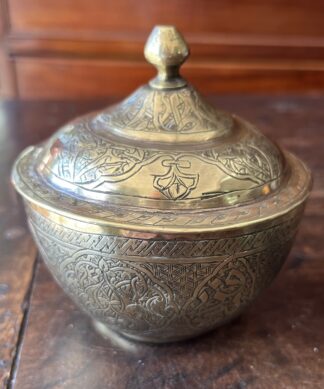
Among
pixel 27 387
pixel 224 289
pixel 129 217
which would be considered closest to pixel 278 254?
pixel 224 289

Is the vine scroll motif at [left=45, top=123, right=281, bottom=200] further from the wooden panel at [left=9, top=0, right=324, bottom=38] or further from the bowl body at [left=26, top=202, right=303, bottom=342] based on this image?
the wooden panel at [left=9, top=0, right=324, bottom=38]

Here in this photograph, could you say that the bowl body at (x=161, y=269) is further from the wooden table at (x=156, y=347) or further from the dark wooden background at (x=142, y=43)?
the dark wooden background at (x=142, y=43)

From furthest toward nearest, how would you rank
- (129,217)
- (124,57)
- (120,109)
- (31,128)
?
(124,57) < (31,128) < (120,109) < (129,217)

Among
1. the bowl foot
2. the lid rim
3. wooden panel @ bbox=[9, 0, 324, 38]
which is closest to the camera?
the lid rim

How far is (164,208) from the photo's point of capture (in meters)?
0.54

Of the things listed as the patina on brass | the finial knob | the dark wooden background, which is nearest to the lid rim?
the patina on brass

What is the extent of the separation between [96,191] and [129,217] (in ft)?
0.18

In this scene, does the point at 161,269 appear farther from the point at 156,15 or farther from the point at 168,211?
the point at 156,15

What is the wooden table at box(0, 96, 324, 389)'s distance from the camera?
606 mm

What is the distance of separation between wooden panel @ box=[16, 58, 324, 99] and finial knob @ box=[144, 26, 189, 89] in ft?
5.16

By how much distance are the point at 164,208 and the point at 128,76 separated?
1728mm

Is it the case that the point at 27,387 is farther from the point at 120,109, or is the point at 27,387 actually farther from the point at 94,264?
the point at 120,109

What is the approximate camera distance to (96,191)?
553mm

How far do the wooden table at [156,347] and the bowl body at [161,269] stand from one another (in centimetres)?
5
